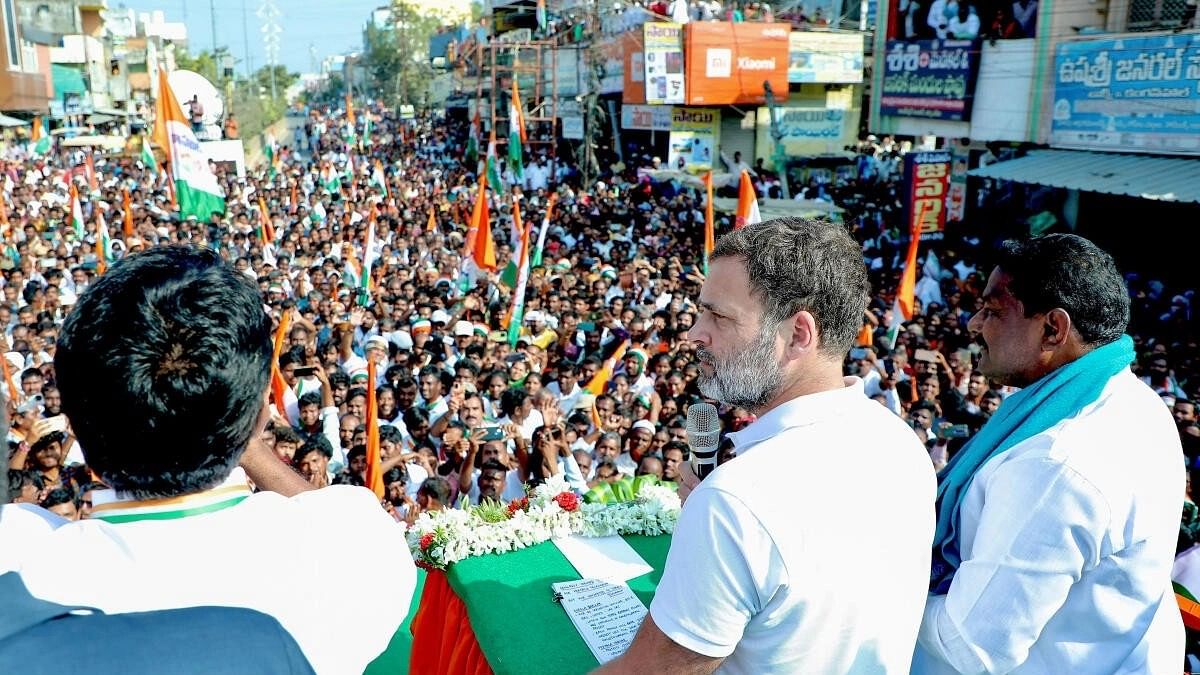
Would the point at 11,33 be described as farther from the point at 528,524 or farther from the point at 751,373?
the point at 751,373

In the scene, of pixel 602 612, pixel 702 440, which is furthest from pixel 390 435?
pixel 702 440

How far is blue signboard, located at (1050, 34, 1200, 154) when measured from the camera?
11.2m

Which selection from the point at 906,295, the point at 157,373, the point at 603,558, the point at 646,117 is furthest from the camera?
the point at 646,117

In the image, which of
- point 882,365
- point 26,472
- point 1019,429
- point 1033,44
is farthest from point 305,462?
point 1033,44

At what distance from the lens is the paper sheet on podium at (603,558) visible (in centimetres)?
256

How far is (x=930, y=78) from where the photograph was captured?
52.9 ft

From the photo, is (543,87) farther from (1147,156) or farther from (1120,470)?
(1120,470)

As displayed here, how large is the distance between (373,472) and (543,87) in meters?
27.0

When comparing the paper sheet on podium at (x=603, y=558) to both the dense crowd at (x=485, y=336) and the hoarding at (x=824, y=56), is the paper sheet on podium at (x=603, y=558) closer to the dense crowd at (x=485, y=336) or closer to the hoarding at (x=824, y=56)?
the dense crowd at (x=485, y=336)

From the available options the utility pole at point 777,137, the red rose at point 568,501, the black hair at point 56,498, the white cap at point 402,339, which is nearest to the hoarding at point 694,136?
the utility pole at point 777,137

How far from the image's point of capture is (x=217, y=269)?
1.17 meters

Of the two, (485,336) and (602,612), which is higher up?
(602,612)

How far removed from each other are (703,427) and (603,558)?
598mm

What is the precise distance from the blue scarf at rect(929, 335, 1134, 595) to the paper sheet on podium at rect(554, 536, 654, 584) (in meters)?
0.89
